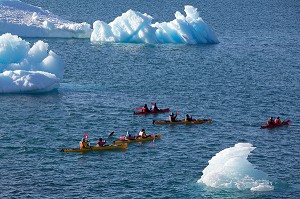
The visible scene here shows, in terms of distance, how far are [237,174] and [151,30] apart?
67464 millimetres

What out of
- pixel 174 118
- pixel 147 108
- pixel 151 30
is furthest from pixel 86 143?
pixel 151 30

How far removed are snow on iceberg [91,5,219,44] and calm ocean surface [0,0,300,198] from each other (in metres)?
1.50

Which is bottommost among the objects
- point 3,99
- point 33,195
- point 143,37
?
point 33,195

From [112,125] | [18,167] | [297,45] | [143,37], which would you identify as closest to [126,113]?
[112,125]

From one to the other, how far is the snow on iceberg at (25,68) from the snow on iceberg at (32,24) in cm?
2830

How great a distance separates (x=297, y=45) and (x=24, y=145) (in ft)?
270

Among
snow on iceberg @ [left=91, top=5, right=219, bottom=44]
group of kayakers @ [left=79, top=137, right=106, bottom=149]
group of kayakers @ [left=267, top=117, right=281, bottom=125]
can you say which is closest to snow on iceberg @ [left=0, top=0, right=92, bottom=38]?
snow on iceberg @ [left=91, top=5, right=219, bottom=44]

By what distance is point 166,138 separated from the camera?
9069cm

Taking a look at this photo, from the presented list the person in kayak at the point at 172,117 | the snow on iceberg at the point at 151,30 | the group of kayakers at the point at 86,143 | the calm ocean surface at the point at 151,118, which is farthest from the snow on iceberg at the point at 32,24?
the group of kayakers at the point at 86,143

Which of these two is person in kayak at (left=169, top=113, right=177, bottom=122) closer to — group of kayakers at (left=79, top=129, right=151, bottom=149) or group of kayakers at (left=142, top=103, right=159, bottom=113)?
group of kayakers at (left=142, top=103, right=159, bottom=113)

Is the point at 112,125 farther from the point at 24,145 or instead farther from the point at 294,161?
the point at 294,161

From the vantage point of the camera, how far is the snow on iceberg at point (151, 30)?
13638cm

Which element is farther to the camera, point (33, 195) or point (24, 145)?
point (24, 145)

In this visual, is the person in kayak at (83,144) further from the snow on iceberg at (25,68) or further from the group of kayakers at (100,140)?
the snow on iceberg at (25,68)
